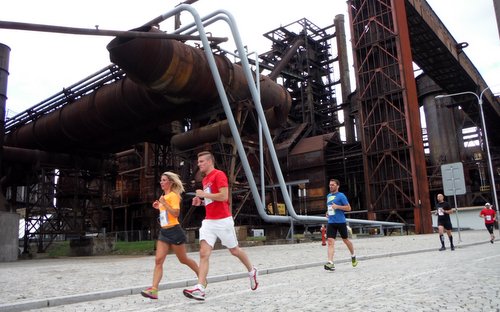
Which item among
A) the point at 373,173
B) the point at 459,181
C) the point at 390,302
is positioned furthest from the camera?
the point at 373,173

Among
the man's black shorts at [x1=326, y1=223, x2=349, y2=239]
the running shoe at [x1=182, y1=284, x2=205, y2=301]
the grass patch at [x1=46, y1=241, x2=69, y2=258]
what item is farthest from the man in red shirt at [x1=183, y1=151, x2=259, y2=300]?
the grass patch at [x1=46, y1=241, x2=69, y2=258]

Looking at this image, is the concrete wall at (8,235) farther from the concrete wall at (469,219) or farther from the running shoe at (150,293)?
the concrete wall at (469,219)

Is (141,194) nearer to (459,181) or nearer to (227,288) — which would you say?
(459,181)

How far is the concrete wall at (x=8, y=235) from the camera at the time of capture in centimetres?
1579

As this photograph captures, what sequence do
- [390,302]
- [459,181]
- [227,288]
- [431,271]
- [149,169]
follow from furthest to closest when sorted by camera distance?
1. [149,169]
2. [459,181]
3. [431,271]
4. [227,288]
5. [390,302]

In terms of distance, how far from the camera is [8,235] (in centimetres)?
1594

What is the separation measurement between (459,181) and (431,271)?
1099 cm

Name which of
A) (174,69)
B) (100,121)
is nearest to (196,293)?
(174,69)

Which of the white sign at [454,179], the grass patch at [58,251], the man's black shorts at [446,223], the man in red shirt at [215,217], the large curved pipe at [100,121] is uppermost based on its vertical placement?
the large curved pipe at [100,121]

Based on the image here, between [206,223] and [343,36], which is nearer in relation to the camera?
[206,223]

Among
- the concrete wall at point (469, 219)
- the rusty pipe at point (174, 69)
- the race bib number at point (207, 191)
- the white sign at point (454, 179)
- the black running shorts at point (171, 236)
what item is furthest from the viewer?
the concrete wall at point (469, 219)

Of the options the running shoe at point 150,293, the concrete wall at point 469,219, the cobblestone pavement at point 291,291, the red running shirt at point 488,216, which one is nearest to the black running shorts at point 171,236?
the running shoe at point 150,293

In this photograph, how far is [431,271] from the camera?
7.42 metres

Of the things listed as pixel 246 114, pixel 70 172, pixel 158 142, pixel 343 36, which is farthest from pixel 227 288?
pixel 343 36
